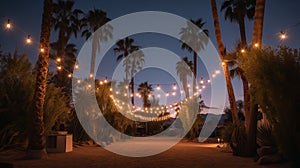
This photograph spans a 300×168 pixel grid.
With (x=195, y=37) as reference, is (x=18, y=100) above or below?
below

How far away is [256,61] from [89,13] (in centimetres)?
2028

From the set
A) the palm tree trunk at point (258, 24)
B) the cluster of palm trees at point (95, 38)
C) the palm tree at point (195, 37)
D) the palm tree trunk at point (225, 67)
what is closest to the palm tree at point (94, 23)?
the cluster of palm trees at point (95, 38)

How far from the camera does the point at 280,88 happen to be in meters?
7.03

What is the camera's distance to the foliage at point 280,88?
659 cm

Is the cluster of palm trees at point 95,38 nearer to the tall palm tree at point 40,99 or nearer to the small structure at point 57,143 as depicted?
the tall palm tree at point 40,99

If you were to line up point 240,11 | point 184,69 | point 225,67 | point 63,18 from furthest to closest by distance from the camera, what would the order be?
point 184,69
point 63,18
point 240,11
point 225,67

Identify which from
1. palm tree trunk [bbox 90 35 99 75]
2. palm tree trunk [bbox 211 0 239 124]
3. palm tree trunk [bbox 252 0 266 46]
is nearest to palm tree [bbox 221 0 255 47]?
palm tree trunk [bbox 211 0 239 124]

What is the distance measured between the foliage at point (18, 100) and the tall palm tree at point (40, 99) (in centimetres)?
44

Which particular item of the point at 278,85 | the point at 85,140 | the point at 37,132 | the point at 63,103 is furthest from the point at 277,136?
the point at 85,140

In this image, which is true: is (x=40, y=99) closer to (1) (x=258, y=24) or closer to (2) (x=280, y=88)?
(2) (x=280, y=88)

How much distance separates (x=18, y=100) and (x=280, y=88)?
9679 millimetres

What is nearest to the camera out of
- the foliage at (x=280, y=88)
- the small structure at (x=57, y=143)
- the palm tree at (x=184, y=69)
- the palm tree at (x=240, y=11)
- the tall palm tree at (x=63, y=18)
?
the foliage at (x=280, y=88)

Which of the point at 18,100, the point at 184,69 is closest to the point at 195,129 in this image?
the point at 18,100

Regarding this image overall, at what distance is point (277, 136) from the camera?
6.79 m
